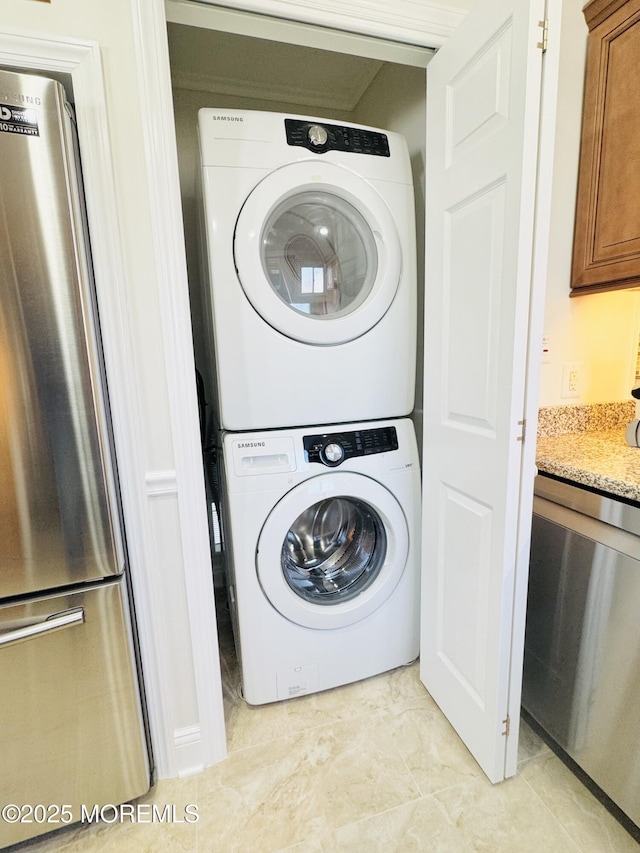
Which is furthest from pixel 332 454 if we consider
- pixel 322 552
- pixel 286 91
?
pixel 286 91

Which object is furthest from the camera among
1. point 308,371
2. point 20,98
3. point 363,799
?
point 308,371

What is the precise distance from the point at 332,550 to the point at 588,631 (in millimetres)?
788

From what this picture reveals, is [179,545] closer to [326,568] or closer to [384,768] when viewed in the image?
[326,568]

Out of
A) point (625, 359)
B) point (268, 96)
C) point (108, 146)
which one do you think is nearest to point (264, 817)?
point (108, 146)

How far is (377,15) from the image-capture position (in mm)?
1061

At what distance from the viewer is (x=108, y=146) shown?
3.01 ft

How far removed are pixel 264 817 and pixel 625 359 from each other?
1842mm

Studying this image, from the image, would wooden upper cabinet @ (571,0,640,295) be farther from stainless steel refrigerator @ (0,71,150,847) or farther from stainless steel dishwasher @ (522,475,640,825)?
stainless steel refrigerator @ (0,71,150,847)

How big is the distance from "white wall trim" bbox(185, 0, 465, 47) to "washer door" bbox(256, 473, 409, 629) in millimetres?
1179

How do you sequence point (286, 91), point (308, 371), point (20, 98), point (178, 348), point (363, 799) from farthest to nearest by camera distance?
point (286, 91) < point (308, 371) < point (363, 799) < point (178, 348) < point (20, 98)

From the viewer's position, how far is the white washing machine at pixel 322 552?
1.27 m

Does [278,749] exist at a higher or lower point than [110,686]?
lower

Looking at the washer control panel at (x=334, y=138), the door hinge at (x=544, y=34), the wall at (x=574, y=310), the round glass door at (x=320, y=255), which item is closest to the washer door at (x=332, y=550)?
the round glass door at (x=320, y=255)

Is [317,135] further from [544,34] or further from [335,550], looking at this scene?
[335,550]
